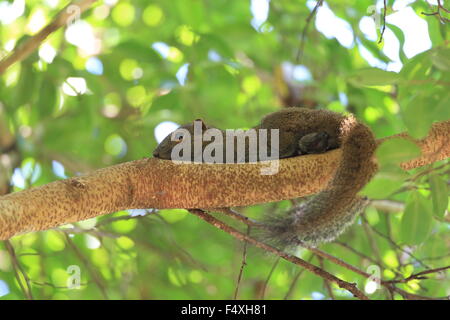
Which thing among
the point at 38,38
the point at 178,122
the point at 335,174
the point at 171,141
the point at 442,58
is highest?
the point at 178,122

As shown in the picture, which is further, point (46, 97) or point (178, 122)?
point (178, 122)

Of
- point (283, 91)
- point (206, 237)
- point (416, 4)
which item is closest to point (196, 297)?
point (206, 237)

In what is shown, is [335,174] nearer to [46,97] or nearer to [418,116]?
[418,116]

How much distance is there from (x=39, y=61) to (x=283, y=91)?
3.01 m

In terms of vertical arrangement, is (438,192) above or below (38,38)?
below

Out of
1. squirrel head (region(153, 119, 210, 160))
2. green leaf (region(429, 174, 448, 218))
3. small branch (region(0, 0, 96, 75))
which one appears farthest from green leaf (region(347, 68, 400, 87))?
small branch (region(0, 0, 96, 75))

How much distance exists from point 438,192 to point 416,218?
134mm

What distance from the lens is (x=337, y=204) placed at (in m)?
2.35

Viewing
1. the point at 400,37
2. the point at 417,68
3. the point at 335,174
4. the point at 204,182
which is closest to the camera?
the point at 417,68

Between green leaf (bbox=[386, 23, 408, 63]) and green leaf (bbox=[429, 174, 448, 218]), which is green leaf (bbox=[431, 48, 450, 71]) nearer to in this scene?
green leaf (bbox=[429, 174, 448, 218])

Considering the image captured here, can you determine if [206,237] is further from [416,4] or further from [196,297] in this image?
[416,4]

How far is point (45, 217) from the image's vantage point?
1893 mm

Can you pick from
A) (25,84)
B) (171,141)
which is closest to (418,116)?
(171,141)

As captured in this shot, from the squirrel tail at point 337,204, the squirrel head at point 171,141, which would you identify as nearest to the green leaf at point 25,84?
the squirrel head at point 171,141
